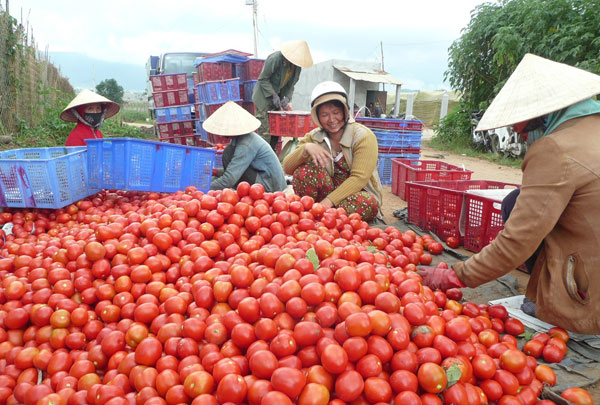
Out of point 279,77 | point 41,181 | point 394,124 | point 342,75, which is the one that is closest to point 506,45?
point 394,124

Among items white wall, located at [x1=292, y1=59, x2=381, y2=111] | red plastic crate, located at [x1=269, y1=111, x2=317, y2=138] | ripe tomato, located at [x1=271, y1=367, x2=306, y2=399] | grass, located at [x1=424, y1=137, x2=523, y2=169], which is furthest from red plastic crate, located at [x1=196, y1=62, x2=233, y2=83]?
white wall, located at [x1=292, y1=59, x2=381, y2=111]

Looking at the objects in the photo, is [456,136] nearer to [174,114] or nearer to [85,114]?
[174,114]

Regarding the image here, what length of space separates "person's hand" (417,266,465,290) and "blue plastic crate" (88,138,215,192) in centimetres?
297

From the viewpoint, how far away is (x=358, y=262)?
98.7 inches

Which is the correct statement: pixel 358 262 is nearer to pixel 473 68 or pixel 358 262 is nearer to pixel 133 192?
pixel 133 192

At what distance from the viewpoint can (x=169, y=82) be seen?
1031 cm

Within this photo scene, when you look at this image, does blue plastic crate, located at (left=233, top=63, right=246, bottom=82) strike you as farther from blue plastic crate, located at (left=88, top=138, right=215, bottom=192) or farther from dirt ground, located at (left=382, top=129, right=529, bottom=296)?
blue plastic crate, located at (left=88, top=138, right=215, bottom=192)

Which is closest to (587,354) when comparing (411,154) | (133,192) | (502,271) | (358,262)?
(502,271)

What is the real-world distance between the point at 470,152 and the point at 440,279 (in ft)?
40.3

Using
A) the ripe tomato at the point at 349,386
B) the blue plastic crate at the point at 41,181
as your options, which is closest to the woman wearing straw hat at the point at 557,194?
the ripe tomato at the point at 349,386

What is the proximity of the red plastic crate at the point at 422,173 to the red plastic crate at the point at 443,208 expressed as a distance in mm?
724

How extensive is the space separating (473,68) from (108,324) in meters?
15.3

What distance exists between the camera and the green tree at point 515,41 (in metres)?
10.2

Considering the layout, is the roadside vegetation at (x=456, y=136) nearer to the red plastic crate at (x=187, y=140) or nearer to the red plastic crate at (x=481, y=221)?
the red plastic crate at (x=187, y=140)
